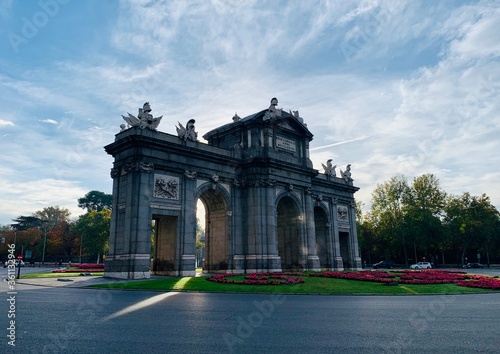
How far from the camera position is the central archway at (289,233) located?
1812 inches

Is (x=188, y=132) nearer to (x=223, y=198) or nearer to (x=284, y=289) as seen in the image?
(x=223, y=198)

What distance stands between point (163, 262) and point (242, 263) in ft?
27.4

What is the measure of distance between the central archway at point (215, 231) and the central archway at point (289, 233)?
8808 mm

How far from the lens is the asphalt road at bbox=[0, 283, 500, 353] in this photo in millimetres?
8797

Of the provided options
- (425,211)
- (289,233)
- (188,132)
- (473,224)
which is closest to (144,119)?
(188,132)

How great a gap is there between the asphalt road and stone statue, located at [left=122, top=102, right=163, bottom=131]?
2063 centimetres

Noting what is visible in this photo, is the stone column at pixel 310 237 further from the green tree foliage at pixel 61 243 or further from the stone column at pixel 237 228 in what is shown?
the green tree foliage at pixel 61 243

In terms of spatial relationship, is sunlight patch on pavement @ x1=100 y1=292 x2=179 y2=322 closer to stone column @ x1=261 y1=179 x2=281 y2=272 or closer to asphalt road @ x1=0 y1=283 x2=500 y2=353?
asphalt road @ x1=0 y1=283 x2=500 y2=353

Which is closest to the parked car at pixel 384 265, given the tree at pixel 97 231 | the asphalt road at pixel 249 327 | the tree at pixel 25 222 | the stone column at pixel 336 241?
the stone column at pixel 336 241

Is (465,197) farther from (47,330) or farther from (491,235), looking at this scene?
(47,330)

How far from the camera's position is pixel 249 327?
37.0 ft

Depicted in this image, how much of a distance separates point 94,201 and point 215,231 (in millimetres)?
100273

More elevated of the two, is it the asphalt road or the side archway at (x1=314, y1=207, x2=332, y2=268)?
the side archway at (x1=314, y1=207, x2=332, y2=268)

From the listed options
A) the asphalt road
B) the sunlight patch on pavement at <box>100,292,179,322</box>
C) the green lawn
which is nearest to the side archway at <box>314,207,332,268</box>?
the green lawn
